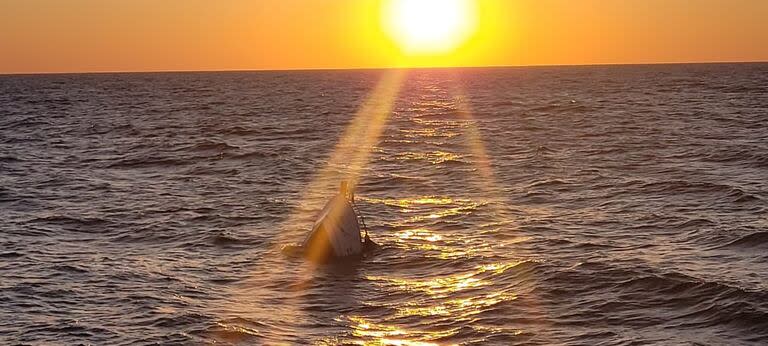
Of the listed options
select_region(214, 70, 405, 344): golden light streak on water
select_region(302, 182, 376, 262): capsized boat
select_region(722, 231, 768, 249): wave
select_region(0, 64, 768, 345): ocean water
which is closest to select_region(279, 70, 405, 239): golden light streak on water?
select_region(214, 70, 405, 344): golden light streak on water

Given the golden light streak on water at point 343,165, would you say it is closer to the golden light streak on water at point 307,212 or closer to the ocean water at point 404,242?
the golden light streak on water at point 307,212

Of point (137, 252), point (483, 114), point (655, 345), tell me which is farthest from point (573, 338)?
point (483, 114)

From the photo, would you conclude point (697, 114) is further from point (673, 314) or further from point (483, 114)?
point (673, 314)

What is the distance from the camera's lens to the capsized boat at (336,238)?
26609 millimetres

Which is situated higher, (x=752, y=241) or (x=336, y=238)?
(x=336, y=238)

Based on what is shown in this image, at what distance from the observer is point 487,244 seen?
92.4 feet

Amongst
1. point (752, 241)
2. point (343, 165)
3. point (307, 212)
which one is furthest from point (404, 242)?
point (343, 165)

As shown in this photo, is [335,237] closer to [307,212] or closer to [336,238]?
[336,238]

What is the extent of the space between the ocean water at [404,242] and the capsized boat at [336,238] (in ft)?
2.33

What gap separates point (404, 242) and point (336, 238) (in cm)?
297

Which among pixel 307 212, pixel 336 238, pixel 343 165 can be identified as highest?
pixel 336 238

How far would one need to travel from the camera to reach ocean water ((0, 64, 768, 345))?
778 inches

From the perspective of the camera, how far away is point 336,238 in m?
26.7

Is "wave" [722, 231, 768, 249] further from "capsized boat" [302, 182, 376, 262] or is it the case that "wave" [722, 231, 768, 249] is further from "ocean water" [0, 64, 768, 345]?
"capsized boat" [302, 182, 376, 262]
